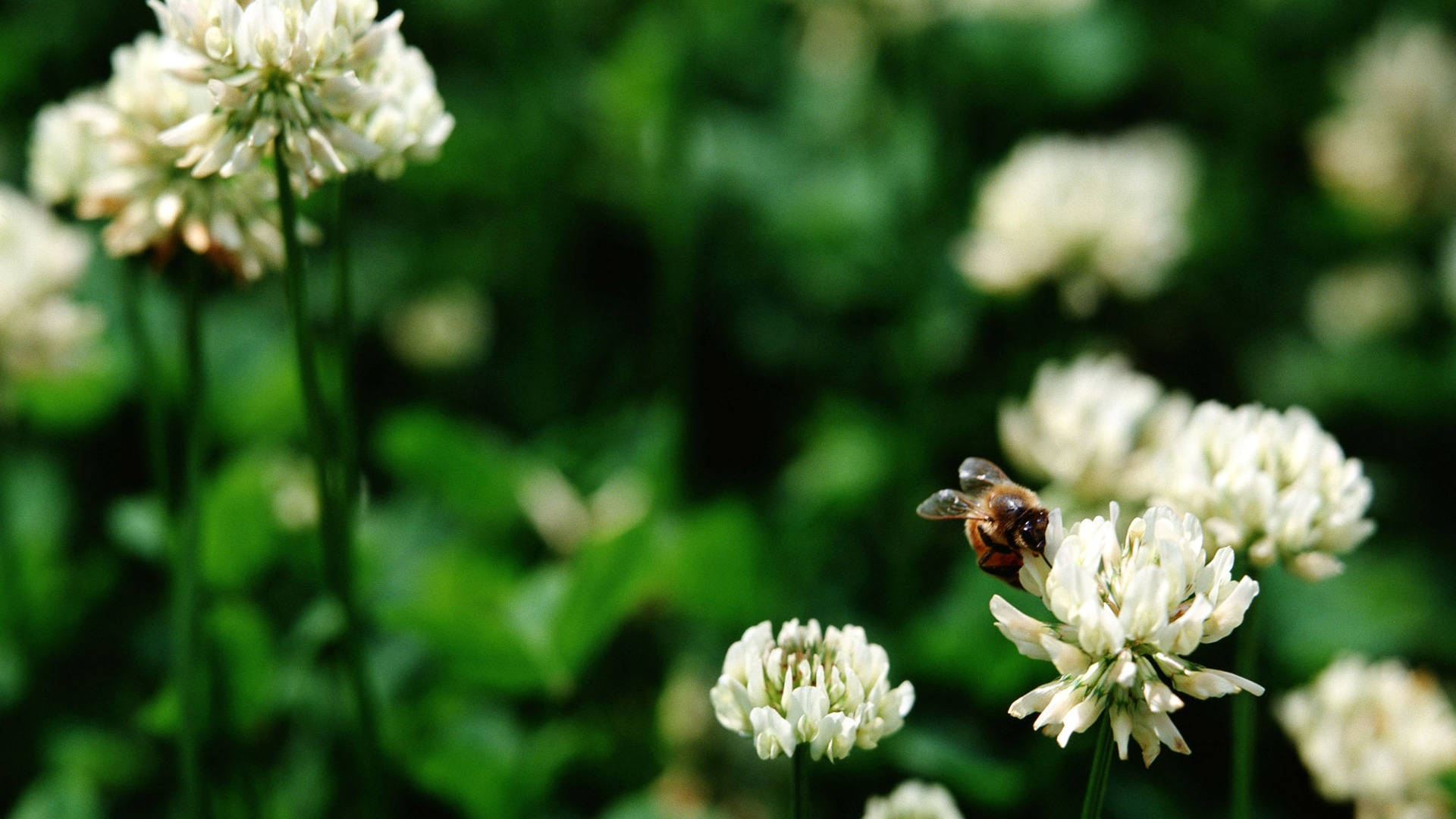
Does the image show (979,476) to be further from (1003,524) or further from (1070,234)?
(1070,234)

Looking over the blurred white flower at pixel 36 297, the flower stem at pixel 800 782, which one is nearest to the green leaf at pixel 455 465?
the blurred white flower at pixel 36 297

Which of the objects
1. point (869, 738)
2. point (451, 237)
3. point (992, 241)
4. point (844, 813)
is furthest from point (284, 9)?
point (451, 237)

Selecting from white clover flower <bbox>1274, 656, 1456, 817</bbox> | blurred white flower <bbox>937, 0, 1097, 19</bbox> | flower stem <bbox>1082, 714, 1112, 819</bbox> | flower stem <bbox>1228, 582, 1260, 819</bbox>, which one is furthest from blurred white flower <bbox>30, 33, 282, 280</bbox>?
blurred white flower <bbox>937, 0, 1097, 19</bbox>

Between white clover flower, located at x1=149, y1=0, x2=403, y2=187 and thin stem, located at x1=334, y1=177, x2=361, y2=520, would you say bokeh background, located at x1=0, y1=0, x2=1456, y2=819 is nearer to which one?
thin stem, located at x1=334, y1=177, x2=361, y2=520

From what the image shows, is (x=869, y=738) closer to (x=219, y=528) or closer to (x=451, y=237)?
(x=219, y=528)

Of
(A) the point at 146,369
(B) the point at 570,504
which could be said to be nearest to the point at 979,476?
(A) the point at 146,369
